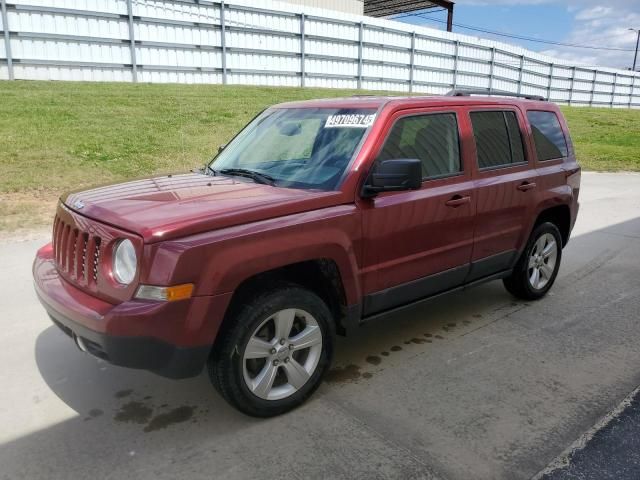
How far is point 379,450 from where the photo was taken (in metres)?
2.81

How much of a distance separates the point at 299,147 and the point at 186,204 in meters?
1.14

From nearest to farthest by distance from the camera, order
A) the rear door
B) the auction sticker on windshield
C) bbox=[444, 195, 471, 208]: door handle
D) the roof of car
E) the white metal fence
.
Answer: the auction sticker on windshield < the roof of car < bbox=[444, 195, 471, 208]: door handle < the rear door < the white metal fence

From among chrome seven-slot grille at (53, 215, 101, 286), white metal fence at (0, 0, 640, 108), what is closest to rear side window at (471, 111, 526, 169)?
chrome seven-slot grille at (53, 215, 101, 286)

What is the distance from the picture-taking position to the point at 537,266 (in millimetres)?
5000

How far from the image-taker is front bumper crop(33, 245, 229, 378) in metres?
2.58

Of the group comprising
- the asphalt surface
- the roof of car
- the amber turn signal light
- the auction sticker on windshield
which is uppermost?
the roof of car

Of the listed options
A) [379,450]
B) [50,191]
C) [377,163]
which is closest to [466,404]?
[379,450]

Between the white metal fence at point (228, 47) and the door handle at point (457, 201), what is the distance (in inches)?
552

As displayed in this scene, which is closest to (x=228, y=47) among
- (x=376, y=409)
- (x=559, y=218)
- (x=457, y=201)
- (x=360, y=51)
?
(x=360, y=51)

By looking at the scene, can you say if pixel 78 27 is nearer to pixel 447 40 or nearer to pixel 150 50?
pixel 150 50

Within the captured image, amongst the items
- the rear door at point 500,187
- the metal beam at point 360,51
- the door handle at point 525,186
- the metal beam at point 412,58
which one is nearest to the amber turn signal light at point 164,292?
the rear door at point 500,187

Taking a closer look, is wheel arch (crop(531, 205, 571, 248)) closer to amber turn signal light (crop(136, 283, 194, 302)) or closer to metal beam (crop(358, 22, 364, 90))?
amber turn signal light (crop(136, 283, 194, 302))

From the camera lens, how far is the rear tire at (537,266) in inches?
190

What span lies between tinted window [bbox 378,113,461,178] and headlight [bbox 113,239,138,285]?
5.30 feet
